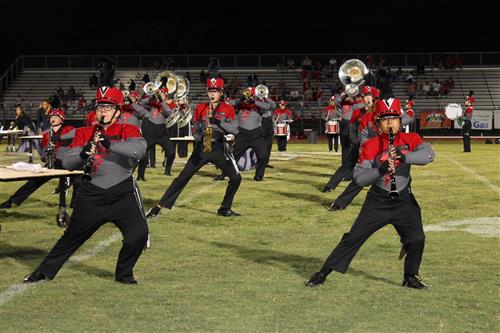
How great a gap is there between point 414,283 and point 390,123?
4.09 ft

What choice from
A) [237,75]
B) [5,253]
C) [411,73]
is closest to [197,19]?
[237,75]

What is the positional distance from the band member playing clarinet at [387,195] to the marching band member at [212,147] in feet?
14.3

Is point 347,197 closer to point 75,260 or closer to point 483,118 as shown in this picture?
point 75,260

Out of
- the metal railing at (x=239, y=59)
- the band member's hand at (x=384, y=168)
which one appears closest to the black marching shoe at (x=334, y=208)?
the band member's hand at (x=384, y=168)

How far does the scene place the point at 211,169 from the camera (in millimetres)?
18938

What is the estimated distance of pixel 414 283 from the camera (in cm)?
678

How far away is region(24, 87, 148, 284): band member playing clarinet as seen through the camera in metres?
6.72

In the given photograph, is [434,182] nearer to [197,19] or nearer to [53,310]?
[53,310]

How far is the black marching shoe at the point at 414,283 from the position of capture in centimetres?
676

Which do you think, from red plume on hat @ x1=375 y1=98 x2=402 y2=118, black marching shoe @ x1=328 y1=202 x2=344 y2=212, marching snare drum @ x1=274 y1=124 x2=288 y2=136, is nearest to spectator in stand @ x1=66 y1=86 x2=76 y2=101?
marching snare drum @ x1=274 y1=124 x2=288 y2=136

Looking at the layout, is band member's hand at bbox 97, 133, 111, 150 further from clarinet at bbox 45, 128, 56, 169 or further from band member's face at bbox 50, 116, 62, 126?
band member's face at bbox 50, 116, 62, 126

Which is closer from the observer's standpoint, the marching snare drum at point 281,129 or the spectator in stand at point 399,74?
the marching snare drum at point 281,129

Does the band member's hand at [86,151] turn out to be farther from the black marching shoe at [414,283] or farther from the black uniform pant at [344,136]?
the black uniform pant at [344,136]

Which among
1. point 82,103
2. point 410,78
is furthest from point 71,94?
point 410,78
